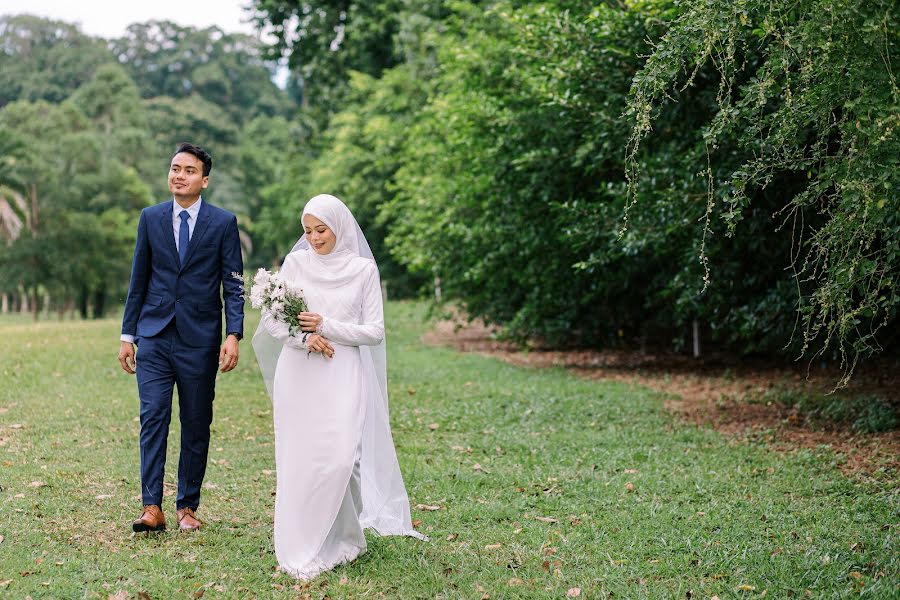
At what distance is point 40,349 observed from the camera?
18.9 metres

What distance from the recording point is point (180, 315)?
21.2 ft

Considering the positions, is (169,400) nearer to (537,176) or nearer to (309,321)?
(309,321)

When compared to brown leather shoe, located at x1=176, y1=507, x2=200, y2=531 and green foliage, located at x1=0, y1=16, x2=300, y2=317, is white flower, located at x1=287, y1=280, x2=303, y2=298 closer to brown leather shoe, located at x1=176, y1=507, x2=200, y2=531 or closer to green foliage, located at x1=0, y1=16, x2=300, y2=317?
brown leather shoe, located at x1=176, y1=507, x2=200, y2=531

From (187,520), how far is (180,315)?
142 cm

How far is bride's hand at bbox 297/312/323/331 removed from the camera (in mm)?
5785

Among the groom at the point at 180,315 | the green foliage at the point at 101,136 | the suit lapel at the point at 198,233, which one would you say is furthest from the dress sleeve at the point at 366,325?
the green foliage at the point at 101,136

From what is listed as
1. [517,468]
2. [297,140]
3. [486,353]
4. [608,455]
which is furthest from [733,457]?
[297,140]

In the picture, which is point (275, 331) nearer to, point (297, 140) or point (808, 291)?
point (808, 291)

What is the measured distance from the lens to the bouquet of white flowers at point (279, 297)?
5.81 m

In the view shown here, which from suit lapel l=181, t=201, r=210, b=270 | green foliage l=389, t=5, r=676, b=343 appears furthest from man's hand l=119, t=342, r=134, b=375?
green foliage l=389, t=5, r=676, b=343

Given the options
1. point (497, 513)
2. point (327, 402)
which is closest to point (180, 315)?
point (327, 402)

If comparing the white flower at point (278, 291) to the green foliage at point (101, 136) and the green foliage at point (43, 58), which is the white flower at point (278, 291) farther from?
the green foliage at point (43, 58)

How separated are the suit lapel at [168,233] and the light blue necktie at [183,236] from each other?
0.04 meters

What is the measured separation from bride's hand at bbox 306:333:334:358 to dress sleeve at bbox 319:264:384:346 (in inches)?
1.6
